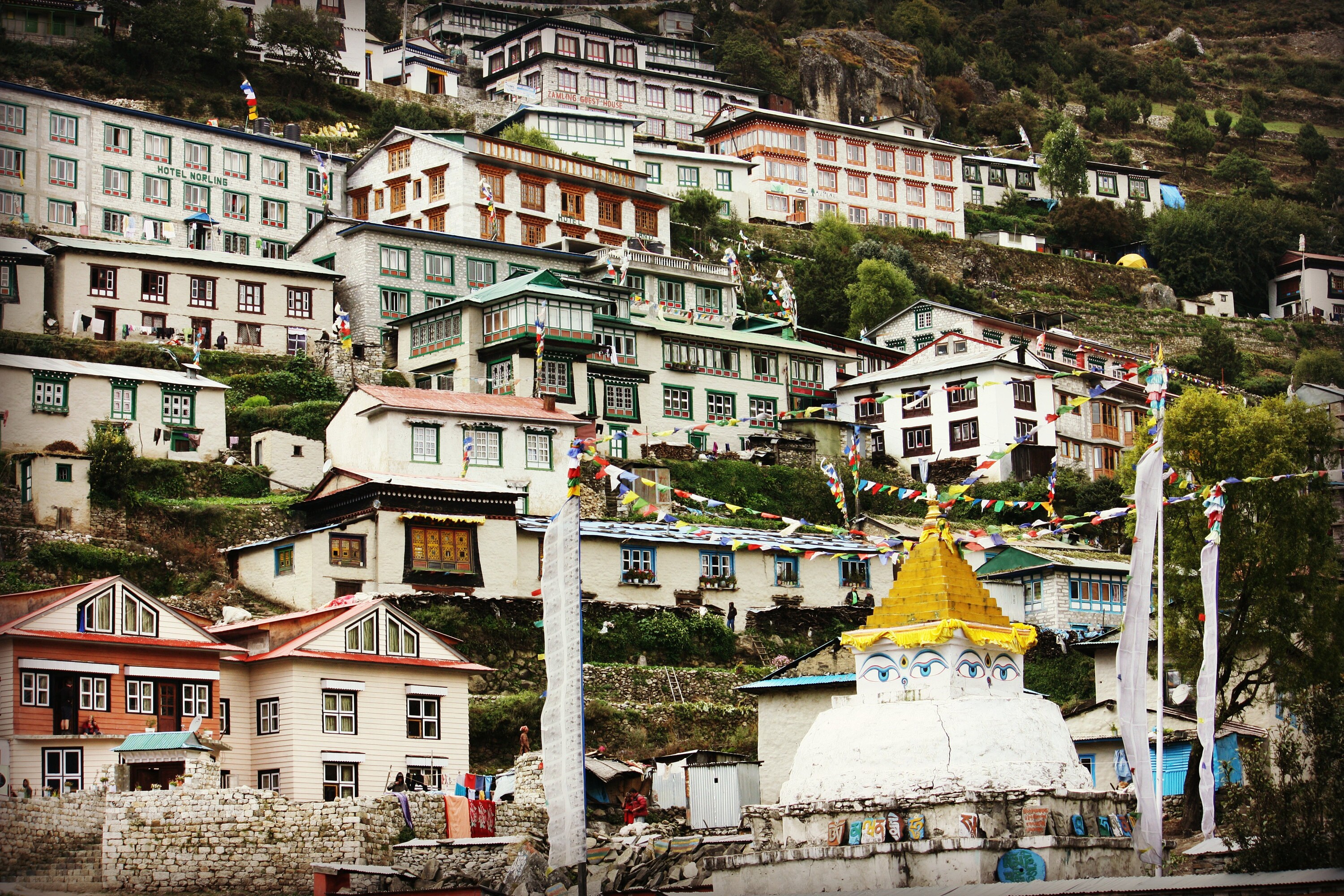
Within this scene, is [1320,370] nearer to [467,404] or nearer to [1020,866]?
[467,404]

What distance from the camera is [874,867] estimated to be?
96.2 ft

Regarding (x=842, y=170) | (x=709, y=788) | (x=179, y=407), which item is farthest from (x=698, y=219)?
(x=709, y=788)

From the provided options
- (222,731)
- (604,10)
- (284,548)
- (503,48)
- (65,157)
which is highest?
(604,10)

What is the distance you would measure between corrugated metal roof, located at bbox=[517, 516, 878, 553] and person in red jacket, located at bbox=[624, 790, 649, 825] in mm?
16035

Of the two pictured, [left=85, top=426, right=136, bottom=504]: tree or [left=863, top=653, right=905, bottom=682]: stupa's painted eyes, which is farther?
[left=85, top=426, right=136, bottom=504]: tree

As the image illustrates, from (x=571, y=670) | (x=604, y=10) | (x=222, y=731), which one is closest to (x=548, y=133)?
(x=604, y=10)

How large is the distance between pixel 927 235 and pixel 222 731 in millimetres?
79775

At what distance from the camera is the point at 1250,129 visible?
152625 millimetres

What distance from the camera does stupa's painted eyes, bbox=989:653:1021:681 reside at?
104 ft

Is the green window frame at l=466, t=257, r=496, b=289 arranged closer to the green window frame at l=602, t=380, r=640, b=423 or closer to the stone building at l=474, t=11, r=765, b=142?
the green window frame at l=602, t=380, r=640, b=423

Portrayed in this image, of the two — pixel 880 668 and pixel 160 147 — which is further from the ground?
pixel 160 147

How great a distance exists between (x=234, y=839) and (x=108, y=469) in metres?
23.0

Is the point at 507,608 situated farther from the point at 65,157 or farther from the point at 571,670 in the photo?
the point at 65,157

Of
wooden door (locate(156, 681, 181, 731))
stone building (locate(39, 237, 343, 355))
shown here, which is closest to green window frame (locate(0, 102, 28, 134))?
stone building (locate(39, 237, 343, 355))
